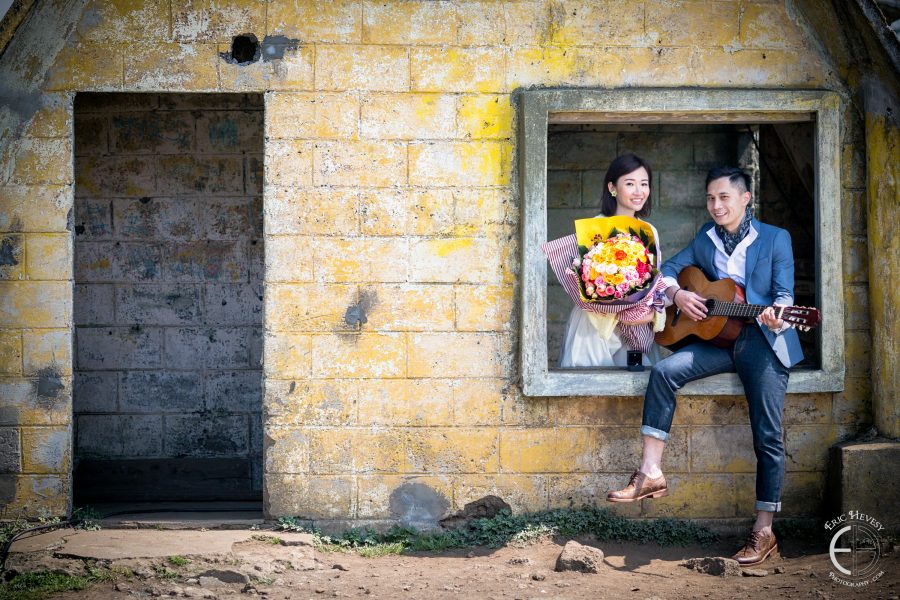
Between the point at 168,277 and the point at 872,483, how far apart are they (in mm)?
4899

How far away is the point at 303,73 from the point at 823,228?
3101 mm

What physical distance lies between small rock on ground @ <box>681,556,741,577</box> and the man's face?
70.3 inches

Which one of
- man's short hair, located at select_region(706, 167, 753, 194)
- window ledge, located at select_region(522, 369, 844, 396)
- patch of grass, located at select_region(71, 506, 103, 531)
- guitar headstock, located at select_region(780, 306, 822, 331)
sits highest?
man's short hair, located at select_region(706, 167, 753, 194)

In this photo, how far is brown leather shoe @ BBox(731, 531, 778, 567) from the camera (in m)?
5.18

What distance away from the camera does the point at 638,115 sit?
18.2 ft

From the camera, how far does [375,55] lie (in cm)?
550

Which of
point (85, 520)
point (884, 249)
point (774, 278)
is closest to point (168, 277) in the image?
point (85, 520)

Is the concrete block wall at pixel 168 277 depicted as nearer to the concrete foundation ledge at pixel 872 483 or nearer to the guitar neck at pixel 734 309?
the guitar neck at pixel 734 309

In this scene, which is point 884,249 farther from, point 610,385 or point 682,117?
point 610,385

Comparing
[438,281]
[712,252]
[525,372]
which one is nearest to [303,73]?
[438,281]

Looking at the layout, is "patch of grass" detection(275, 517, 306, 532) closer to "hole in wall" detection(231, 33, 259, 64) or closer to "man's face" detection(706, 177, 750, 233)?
"hole in wall" detection(231, 33, 259, 64)

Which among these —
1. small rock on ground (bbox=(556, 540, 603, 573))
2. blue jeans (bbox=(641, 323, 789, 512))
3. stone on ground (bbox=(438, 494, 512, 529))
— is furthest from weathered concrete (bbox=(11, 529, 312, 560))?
blue jeans (bbox=(641, 323, 789, 512))

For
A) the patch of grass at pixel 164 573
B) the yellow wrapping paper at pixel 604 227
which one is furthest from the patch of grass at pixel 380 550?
the yellow wrapping paper at pixel 604 227

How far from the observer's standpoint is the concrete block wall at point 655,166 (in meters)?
7.29
